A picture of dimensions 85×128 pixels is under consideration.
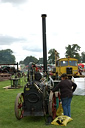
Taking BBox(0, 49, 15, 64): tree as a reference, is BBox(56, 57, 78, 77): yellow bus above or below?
below

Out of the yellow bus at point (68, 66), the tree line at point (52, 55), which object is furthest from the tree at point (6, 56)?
the yellow bus at point (68, 66)

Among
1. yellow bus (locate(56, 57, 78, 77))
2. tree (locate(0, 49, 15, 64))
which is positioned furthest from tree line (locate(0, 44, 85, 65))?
yellow bus (locate(56, 57, 78, 77))

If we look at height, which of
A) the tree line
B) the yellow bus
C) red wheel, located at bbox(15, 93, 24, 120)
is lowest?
red wheel, located at bbox(15, 93, 24, 120)

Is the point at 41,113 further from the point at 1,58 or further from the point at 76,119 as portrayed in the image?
the point at 1,58

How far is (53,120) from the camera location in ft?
17.0

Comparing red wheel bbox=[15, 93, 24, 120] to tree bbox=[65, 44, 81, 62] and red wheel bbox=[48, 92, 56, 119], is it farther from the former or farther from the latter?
tree bbox=[65, 44, 81, 62]

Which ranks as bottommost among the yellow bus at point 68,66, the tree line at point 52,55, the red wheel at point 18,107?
the red wheel at point 18,107

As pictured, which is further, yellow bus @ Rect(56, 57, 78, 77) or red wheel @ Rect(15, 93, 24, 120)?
yellow bus @ Rect(56, 57, 78, 77)

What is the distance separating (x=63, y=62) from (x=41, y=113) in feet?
37.9

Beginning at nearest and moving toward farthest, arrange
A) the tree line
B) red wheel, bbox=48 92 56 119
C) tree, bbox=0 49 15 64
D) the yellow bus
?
red wheel, bbox=48 92 56 119
the yellow bus
the tree line
tree, bbox=0 49 15 64

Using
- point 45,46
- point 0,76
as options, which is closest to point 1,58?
point 0,76

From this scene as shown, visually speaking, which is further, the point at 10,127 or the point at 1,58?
the point at 1,58

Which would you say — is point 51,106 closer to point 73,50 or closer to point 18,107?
point 18,107

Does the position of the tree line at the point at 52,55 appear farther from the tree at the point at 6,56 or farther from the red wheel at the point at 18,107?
the red wheel at the point at 18,107
